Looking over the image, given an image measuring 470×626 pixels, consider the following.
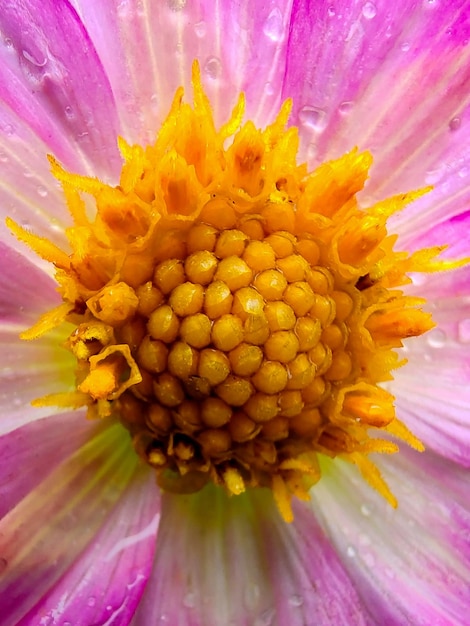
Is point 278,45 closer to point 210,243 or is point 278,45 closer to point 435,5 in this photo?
point 435,5

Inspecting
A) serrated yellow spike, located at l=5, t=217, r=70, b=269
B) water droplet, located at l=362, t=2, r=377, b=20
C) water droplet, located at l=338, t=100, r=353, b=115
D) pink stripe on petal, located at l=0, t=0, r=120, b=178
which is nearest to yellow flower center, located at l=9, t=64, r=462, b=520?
serrated yellow spike, located at l=5, t=217, r=70, b=269

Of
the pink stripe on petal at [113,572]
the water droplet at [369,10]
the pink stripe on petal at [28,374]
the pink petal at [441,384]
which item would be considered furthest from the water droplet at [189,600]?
the water droplet at [369,10]

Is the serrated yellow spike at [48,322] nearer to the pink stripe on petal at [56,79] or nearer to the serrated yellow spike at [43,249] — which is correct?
the serrated yellow spike at [43,249]

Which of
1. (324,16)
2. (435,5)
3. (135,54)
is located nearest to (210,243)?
(135,54)

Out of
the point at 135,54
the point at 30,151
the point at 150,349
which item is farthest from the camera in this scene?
the point at 135,54

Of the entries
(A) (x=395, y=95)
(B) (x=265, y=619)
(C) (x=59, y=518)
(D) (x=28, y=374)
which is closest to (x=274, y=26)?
(A) (x=395, y=95)

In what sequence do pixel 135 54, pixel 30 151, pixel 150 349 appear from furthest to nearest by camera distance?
pixel 135 54 < pixel 30 151 < pixel 150 349

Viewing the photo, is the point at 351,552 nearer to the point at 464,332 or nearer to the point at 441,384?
the point at 441,384
